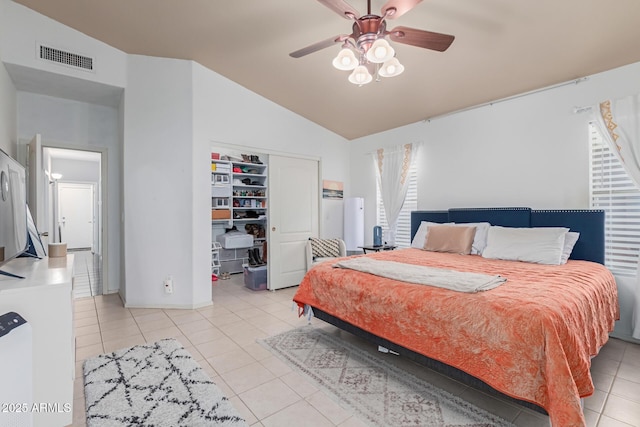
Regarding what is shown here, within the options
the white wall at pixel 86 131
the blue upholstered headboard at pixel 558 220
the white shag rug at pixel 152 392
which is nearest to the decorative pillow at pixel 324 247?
the blue upholstered headboard at pixel 558 220

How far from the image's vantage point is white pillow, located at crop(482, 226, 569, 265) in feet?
9.34

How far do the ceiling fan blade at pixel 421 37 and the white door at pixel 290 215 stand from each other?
279 centimetres

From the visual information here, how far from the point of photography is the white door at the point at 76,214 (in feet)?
29.3

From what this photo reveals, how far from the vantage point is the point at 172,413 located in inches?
70.9

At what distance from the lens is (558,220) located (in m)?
3.18

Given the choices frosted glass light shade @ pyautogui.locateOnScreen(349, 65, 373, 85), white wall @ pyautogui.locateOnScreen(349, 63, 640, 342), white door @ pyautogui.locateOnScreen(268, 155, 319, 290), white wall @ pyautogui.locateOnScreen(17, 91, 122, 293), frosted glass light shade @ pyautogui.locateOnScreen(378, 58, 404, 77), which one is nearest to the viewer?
frosted glass light shade @ pyautogui.locateOnScreen(378, 58, 404, 77)

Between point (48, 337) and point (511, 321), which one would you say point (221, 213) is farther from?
point (511, 321)

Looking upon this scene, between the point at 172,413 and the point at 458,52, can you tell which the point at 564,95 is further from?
the point at 172,413

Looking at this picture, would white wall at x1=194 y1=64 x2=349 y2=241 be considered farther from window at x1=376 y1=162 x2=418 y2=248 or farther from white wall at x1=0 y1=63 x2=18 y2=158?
white wall at x1=0 y1=63 x2=18 y2=158

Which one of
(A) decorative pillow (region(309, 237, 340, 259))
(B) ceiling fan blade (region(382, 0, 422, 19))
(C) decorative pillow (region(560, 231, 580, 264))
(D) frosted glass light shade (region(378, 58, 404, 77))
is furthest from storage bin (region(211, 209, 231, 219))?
(C) decorative pillow (region(560, 231, 580, 264))

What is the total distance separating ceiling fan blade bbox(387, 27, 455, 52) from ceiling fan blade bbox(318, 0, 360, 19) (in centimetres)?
29

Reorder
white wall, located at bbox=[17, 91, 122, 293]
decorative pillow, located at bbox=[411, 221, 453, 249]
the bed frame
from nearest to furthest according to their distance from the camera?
the bed frame → white wall, located at bbox=[17, 91, 122, 293] → decorative pillow, located at bbox=[411, 221, 453, 249]

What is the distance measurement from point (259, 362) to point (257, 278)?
2.23 meters

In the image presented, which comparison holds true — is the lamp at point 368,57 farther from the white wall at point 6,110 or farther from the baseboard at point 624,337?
the white wall at point 6,110
